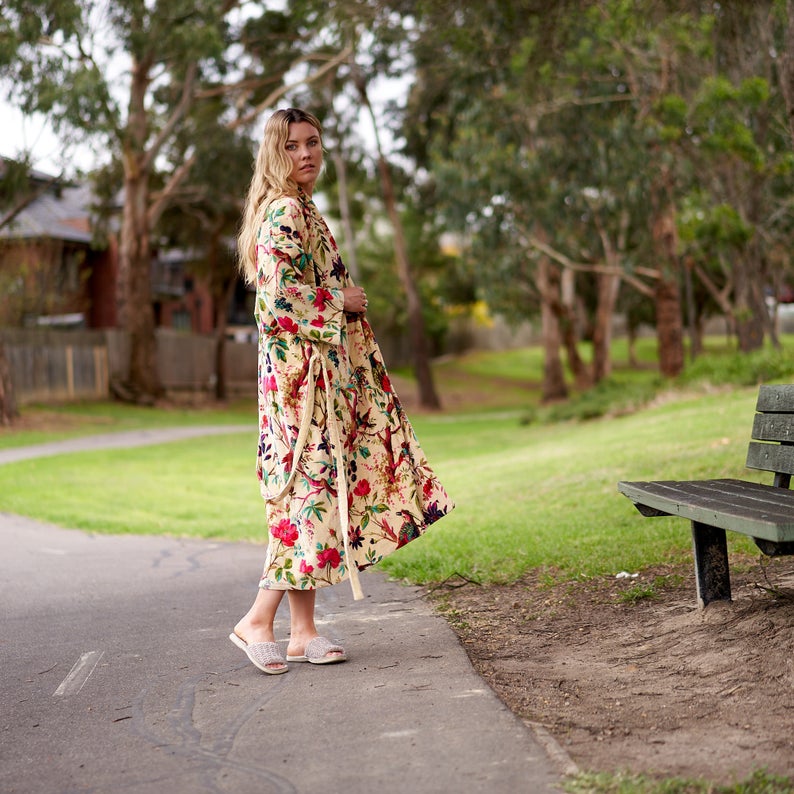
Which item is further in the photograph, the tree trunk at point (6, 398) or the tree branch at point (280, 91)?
the tree branch at point (280, 91)

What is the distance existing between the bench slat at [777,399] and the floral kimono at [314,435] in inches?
68.7

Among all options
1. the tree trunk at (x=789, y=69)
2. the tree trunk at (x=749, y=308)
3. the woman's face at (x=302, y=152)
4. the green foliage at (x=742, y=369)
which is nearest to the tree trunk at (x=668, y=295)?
the tree trunk at (x=749, y=308)

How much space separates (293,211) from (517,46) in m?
8.46

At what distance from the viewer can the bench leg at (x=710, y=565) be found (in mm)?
4406

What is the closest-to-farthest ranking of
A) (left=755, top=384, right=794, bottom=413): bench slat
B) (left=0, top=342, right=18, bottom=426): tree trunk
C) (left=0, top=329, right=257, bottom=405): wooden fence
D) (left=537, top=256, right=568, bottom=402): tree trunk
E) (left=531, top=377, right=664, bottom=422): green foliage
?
(left=755, top=384, right=794, bottom=413): bench slat, (left=531, top=377, right=664, bottom=422): green foliage, (left=0, top=342, right=18, bottom=426): tree trunk, (left=0, top=329, right=257, bottom=405): wooden fence, (left=537, top=256, right=568, bottom=402): tree trunk

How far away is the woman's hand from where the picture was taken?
4.24 m

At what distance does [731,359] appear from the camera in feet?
58.7

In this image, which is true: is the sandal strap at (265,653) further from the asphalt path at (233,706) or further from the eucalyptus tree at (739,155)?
the eucalyptus tree at (739,155)

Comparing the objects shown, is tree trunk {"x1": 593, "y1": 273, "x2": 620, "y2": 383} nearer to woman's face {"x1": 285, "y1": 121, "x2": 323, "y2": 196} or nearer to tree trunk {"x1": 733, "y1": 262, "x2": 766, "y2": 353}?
tree trunk {"x1": 733, "y1": 262, "x2": 766, "y2": 353}

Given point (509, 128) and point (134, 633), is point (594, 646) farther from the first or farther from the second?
point (509, 128)

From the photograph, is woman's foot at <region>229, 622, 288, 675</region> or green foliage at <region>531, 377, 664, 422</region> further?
green foliage at <region>531, 377, 664, 422</region>

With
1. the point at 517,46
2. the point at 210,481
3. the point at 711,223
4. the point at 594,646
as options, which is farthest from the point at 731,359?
the point at 594,646

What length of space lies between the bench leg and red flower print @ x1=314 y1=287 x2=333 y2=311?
1.79 meters

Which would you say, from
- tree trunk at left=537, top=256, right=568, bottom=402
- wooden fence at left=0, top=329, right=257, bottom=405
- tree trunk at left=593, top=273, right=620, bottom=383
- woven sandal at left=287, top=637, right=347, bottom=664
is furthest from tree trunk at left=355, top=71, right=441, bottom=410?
woven sandal at left=287, top=637, right=347, bottom=664
